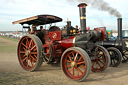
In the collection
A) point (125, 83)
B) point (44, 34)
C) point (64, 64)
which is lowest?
point (125, 83)

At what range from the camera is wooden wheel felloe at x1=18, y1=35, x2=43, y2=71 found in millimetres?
4094

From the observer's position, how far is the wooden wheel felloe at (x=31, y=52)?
4094mm

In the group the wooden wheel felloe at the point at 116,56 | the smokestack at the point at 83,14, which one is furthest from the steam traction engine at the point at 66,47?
the wooden wheel felloe at the point at 116,56

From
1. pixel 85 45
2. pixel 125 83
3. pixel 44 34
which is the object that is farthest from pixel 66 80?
pixel 44 34

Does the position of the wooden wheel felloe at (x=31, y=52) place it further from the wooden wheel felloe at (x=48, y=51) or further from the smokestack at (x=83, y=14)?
the smokestack at (x=83, y=14)

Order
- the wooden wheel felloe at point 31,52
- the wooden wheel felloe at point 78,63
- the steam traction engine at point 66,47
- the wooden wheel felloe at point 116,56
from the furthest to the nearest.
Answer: the wooden wheel felloe at point 116,56, the wooden wheel felloe at point 31,52, the steam traction engine at point 66,47, the wooden wheel felloe at point 78,63

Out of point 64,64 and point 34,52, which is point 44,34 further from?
point 64,64

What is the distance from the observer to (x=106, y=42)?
20.5 feet

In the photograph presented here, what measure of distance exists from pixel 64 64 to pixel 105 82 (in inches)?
44.3

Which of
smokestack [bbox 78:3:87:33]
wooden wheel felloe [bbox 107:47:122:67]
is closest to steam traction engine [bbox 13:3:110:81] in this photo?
smokestack [bbox 78:3:87:33]

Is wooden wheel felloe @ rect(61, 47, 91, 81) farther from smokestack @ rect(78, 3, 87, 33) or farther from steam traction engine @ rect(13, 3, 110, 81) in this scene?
smokestack @ rect(78, 3, 87, 33)

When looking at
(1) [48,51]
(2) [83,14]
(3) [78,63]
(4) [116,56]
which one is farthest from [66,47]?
(4) [116,56]

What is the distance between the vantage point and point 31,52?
439 cm

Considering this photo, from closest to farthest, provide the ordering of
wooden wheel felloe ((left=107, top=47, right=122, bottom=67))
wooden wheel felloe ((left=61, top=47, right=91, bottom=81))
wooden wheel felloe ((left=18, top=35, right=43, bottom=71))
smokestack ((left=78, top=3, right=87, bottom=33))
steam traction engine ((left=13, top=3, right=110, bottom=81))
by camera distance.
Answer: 1. wooden wheel felloe ((left=61, top=47, right=91, bottom=81))
2. steam traction engine ((left=13, top=3, right=110, bottom=81))
3. smokestack ((left=78, top=3, right=87, bottom=33))
4. wooden wheel felloe ((left=18, top=35, right=43, bottom=71))
5. wooden wheel felloe ((left=107, top=47, right=122, bottom=67))
